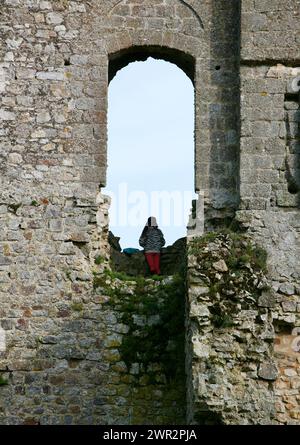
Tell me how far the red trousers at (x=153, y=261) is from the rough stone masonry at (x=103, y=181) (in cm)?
85

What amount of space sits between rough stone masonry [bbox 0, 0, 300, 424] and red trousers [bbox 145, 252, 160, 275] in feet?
2.79

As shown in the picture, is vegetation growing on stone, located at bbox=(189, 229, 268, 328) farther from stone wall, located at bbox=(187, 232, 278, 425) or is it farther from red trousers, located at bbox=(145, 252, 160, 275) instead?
red trousers, located at bbox=(145, 252, 160, 275)

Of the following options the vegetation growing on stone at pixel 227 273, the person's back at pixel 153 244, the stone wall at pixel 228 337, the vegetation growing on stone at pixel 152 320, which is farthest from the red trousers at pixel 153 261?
the stone wall at pixel 228 337

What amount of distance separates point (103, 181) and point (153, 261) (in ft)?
4.38

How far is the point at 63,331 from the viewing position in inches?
535

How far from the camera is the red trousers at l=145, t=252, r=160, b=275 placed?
48.4 ft

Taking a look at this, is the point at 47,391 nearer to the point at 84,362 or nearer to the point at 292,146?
the point at 84,362

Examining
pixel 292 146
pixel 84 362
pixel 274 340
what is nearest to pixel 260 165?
pixel 292 146

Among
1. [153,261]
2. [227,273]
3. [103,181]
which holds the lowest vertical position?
[227,273]

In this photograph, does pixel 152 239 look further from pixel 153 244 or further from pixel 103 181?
pixel 103 181

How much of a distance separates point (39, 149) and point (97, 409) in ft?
9.94

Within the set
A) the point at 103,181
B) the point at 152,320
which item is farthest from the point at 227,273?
the point at 103,181

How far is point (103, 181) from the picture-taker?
14023 millimetres

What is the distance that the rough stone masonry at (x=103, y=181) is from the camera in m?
13.4
